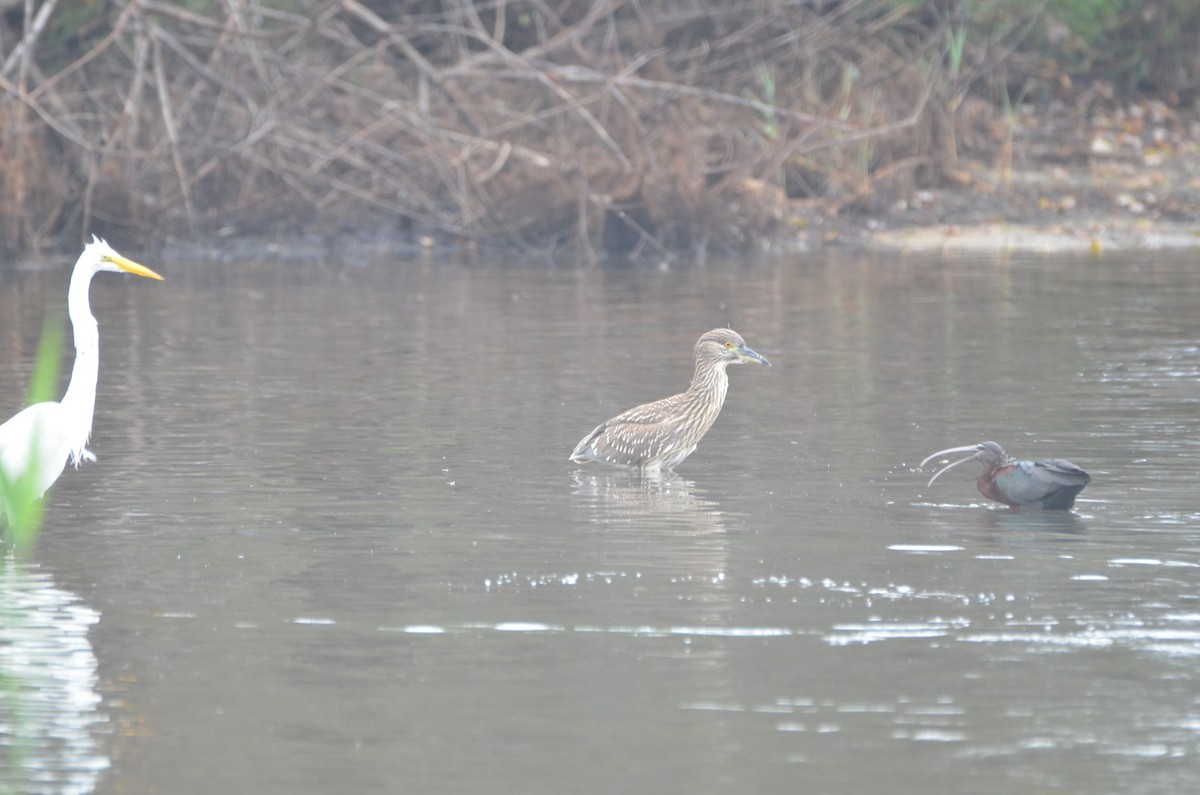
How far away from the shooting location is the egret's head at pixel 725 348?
35.5 ft

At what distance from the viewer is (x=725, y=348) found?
10.9m

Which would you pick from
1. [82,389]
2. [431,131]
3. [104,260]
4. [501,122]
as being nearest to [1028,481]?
[82,389]

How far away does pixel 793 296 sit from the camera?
57.9ft

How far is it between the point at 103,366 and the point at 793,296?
20.5 feet

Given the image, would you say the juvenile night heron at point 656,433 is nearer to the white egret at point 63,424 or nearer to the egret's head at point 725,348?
the egret's head at point 725,348

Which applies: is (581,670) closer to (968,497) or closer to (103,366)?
(968,497)

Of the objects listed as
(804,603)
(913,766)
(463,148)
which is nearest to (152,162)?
(463,148)

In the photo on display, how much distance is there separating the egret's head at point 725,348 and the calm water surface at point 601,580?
0.45 metres

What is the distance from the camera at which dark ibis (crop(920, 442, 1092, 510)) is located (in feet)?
28.1

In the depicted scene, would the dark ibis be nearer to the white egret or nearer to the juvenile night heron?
the juvenile night heron

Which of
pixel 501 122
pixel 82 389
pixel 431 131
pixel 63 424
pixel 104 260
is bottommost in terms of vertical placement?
pixel 63 424

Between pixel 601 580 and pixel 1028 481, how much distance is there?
212 cm

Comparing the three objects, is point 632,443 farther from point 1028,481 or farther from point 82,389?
point 82,389

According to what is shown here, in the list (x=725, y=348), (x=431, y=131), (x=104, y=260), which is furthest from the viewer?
(x=431, y=131)
